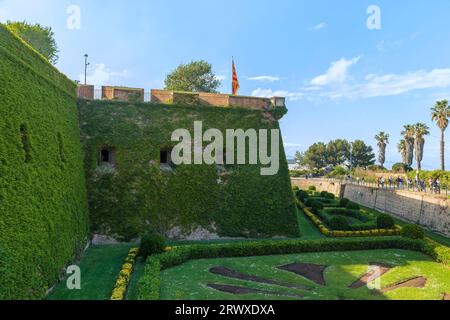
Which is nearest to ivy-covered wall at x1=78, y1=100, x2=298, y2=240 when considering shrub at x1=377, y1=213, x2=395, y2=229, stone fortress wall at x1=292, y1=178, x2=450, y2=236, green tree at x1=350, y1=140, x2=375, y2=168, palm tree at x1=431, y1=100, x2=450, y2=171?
shrub at x1=377, y1=213, x2=395, y2=229

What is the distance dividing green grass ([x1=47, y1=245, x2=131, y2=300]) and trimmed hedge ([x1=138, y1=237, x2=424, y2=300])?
1694mm

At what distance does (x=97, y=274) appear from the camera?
14.1m

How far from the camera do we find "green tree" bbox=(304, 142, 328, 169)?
82375 millimetres

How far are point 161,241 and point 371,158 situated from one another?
72693mm

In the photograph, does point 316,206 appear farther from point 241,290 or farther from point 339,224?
point 241,290

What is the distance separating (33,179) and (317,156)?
7762 centimetres

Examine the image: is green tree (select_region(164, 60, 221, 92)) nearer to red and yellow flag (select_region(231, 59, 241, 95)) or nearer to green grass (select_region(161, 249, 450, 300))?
red and yellow flag (select_region(231, 59, 241, 95))

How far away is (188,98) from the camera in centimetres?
2277

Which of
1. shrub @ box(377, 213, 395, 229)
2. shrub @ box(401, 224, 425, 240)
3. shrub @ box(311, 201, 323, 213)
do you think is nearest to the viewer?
shrub @ box(401, 224, 425, 240)

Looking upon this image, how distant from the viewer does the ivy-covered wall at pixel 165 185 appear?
1977 cm

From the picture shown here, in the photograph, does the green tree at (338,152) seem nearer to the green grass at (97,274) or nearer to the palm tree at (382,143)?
the palm tree at (382,143)

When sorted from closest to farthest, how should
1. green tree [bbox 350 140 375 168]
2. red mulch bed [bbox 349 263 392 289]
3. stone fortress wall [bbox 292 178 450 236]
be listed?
red mulch bed [bbox 349 263 392 289], stone fortress wall [bbox 292 178 450 236], green tree [bbox 350 140 375 168]

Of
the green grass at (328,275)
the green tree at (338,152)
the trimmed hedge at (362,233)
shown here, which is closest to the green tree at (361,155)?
the green tree at (338,152)
